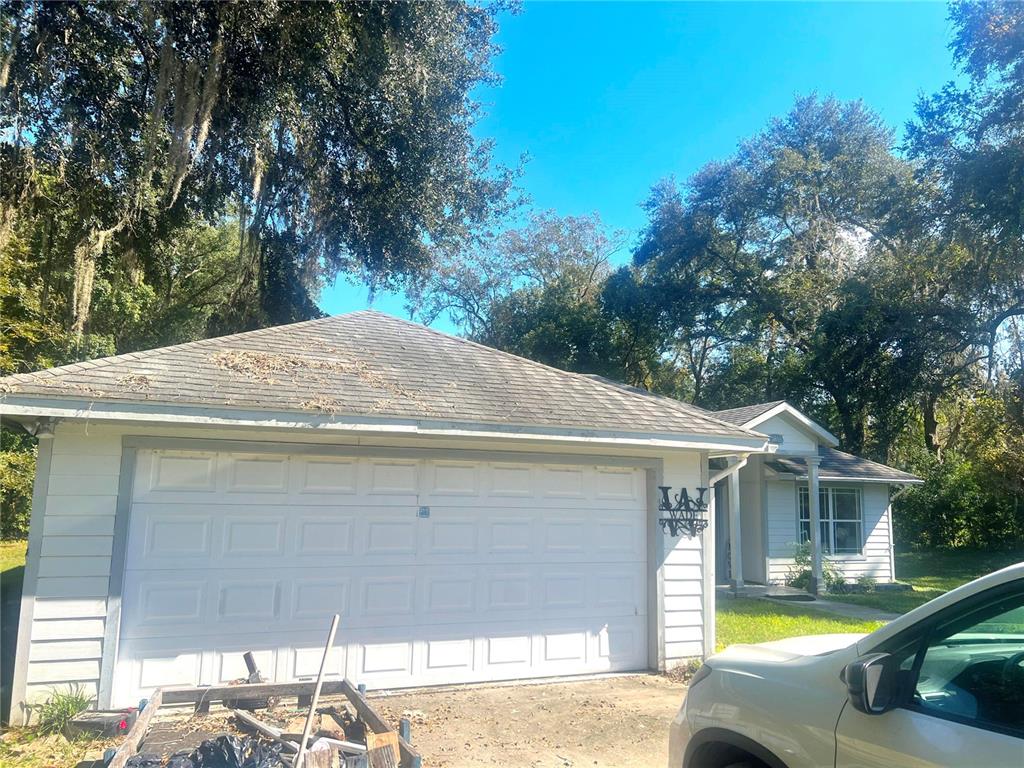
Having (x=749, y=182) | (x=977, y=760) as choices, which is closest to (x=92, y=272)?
(x=977, y=760)

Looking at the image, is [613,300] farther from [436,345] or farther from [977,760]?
[977,760]

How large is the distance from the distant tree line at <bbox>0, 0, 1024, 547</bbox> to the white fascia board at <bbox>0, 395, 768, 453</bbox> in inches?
241

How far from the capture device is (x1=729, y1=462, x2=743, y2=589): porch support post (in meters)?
15.2

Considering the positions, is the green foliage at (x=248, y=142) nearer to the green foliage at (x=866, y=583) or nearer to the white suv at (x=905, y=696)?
the white suv at (x=905, y=696)

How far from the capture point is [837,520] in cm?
1783

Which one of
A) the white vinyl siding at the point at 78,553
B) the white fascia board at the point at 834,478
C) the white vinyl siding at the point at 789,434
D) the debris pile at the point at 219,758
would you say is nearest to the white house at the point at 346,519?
the white vinyl siding at the point at 78,553

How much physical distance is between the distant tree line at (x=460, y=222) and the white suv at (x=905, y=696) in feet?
35.3

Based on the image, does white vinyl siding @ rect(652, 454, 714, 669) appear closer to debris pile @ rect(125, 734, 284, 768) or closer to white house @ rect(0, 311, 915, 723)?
white house @ rect(0, 311, 915, 723)

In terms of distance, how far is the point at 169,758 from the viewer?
4754 millimetres

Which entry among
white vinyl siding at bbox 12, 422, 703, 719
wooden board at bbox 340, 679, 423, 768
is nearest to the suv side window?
wooden board at bbox 340, 679, 423, 768

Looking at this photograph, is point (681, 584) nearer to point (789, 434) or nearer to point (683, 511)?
point (683, 511)

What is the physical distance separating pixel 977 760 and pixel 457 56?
1379 cm

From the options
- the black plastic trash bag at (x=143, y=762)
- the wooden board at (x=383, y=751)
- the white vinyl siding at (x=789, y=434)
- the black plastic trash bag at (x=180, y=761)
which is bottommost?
the black plastic trash bag at (x=180, y=761)

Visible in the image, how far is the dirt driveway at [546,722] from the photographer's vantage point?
18.4 ft
